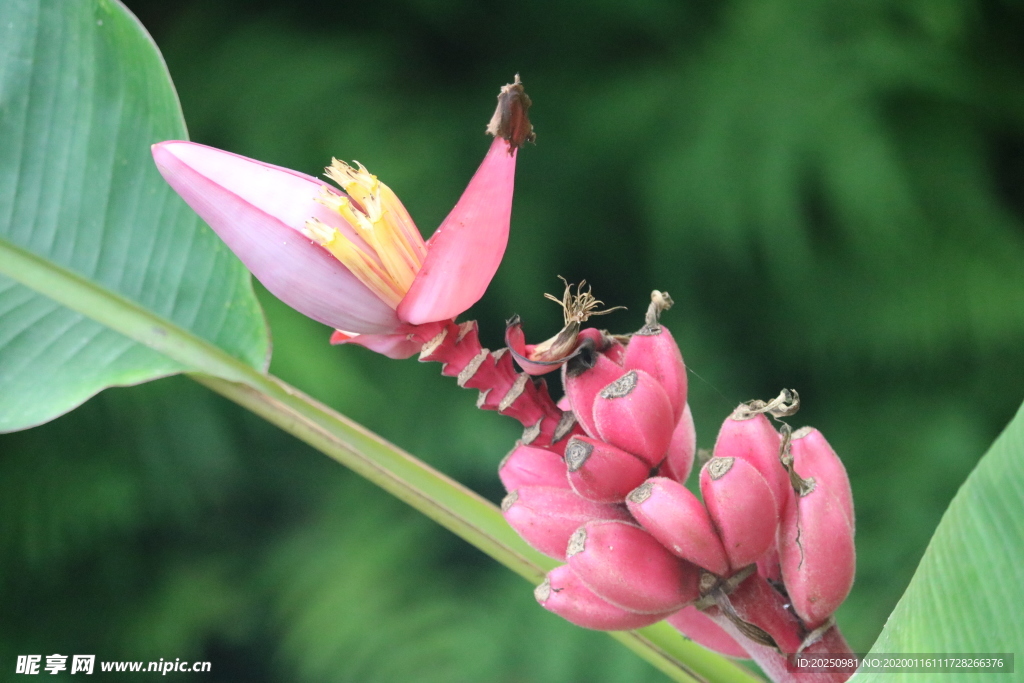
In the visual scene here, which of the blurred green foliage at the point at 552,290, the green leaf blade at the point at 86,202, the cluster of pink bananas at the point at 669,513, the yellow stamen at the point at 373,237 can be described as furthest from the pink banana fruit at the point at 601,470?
the blurred green foliage at the point at 552,290

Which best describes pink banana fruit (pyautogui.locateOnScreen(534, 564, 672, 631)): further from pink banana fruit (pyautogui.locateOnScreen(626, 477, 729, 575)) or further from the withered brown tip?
the withered brown tip

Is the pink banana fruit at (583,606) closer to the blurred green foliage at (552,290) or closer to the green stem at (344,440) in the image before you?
the green stem at (344,440)

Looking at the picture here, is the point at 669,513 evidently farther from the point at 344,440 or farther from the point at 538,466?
the point at 344,440

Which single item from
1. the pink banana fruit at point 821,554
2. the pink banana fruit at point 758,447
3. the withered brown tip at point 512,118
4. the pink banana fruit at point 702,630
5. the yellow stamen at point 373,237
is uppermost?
the withered brown tip at point 512,118

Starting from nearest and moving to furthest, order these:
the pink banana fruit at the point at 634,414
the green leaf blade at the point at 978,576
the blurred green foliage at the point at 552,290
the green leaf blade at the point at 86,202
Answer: the green leaf blade at the point at 978,576 → the pink banana fruit at the point at 634,414 → the green leaf blade at the point at 86,202 → the blurred green foliage at the point at 552,290

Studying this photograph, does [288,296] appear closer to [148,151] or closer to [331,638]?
[148,151]

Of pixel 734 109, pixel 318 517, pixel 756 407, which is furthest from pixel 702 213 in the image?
pixel 318 517
